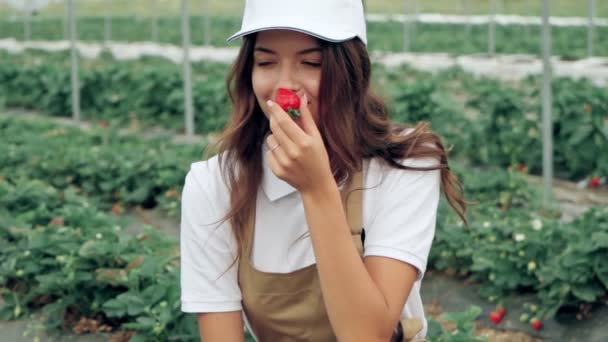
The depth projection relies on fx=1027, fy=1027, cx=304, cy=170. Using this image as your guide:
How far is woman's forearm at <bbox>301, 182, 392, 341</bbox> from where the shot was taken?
5.81ft

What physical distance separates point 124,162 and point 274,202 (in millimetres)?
3920

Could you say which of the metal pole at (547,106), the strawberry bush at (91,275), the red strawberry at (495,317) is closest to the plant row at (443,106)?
the metal pole at (547,106)

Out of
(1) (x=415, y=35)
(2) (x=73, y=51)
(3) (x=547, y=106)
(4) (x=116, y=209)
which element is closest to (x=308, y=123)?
(3) (x=547, y=106)

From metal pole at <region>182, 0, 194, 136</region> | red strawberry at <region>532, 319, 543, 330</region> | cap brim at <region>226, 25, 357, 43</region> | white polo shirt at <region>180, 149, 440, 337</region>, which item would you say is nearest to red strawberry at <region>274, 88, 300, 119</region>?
cap brim at <region>226, 25, 357, 43</region>

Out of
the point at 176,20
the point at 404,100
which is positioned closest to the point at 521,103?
the point at 404,100

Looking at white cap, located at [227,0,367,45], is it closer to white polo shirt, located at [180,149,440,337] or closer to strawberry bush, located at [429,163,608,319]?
white polo shirt, located at [180,149,440,337]

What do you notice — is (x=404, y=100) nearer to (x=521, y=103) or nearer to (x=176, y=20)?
(x=521, y=103)

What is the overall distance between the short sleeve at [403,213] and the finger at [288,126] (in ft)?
1.10

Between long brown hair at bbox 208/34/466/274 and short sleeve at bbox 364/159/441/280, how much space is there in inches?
0.9

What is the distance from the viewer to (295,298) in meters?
2.00

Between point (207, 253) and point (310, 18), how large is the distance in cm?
53

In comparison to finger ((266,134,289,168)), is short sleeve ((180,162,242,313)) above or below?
below

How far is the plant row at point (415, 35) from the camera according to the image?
14602mm

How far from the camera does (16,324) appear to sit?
3.54 m
